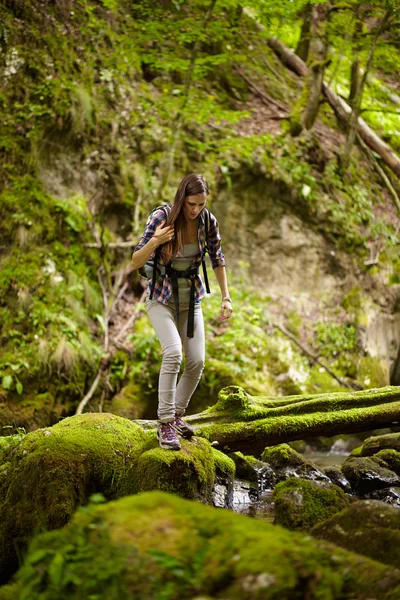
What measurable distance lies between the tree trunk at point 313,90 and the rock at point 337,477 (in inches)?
377

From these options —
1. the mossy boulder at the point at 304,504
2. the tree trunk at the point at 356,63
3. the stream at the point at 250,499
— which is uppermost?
the tree trunk at the point at 356,63

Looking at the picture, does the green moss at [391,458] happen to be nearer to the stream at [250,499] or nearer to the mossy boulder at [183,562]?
the stream at [250,499]

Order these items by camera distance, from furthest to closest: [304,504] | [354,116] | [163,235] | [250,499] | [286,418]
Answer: [354,116]
[250,499]
[286,418]
[163,235]
[304,504]

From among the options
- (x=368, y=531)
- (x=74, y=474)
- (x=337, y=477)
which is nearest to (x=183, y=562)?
(x=368, y=531)

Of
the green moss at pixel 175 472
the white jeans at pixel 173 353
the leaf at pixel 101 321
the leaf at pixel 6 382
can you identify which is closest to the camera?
the green moss at pixel 175 472

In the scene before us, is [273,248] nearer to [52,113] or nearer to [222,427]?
[52,113]

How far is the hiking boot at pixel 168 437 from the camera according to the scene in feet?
14.9

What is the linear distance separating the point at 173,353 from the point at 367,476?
3595 mm

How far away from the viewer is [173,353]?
446 cm

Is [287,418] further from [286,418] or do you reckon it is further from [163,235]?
[163,235]

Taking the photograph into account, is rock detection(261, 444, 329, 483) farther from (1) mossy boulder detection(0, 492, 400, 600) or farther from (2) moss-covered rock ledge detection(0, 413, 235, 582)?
(1) mossy boulder detection(0, 492, 400, 600)

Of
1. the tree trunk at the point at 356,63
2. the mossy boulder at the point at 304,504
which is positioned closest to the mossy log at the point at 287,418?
the mossy boulder at the point at 304,504

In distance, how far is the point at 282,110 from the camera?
14.9 m

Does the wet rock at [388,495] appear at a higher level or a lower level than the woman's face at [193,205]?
lower
